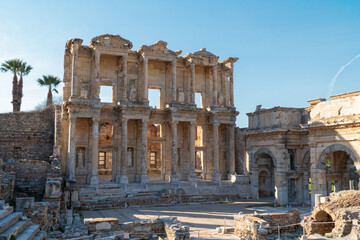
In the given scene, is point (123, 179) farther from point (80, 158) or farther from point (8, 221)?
point (8, 221)

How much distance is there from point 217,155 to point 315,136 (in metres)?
9.65

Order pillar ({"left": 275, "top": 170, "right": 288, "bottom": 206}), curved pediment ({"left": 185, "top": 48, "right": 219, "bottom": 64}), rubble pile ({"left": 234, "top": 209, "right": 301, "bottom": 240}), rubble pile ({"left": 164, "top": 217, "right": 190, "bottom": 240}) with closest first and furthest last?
rubble pile ({"left": 164, "top": 217, "right": 190, "bottom": 240})
rubble pile ({"left": 234, "top": 209, "right": 301, "bottom": 240})
pillar ({"left": 275, "top": 170, "right": 288, "bottom": 206})
curved pediment ({"left": 185, "top": 48, "right": 219, "bottom": 64})

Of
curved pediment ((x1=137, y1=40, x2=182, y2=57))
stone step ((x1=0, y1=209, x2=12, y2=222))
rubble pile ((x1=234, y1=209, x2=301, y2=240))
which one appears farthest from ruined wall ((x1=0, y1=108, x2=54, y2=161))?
rubble pile ((x1=234, y1=209, x2=301, y2=240))

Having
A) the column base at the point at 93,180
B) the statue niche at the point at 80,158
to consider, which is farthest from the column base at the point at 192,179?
the statue niche at the point at 80,158

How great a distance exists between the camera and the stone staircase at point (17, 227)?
9973mm

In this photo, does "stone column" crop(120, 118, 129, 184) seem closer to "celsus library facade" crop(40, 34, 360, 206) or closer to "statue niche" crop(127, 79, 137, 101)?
"celsus library facade" crop(40, 34, 360, 206)

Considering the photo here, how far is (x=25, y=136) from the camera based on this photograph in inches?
1063

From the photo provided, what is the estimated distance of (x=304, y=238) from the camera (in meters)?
13.0

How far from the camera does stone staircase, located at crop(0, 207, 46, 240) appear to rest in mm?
9973

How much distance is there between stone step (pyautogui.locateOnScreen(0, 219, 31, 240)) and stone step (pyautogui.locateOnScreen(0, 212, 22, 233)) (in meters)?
0.11

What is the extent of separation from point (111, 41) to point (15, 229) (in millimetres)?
18827

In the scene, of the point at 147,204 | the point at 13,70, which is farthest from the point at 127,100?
the point at 13,70

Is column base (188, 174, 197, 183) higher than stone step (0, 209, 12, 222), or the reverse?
column base (188, 174, 197, 183)

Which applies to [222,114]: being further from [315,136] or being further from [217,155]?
[315,136]
